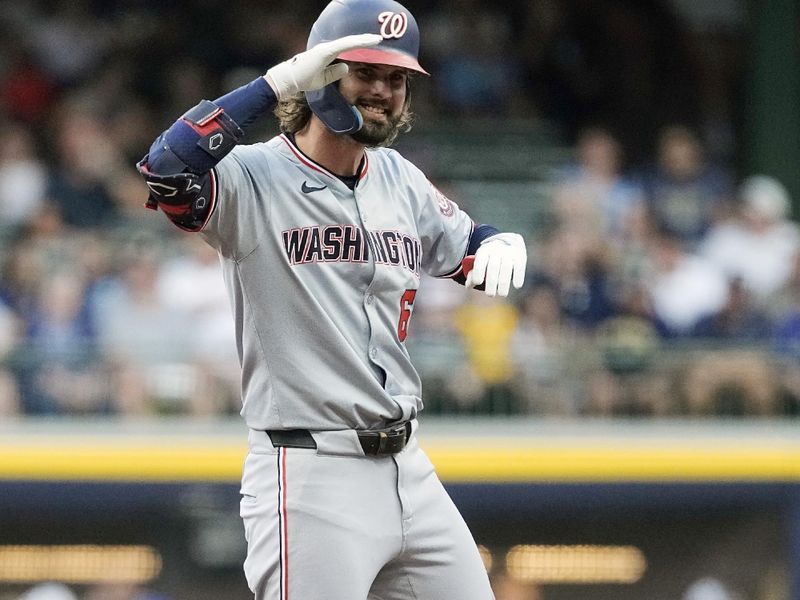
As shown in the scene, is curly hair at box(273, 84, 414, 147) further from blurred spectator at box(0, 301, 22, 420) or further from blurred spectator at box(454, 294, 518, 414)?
blurred spectator at box(0, 301, 22, 420)

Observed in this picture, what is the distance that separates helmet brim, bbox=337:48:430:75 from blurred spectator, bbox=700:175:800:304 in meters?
5.15

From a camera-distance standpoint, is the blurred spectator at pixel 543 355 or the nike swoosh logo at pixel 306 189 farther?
the blurred spectator at pixel 543 355

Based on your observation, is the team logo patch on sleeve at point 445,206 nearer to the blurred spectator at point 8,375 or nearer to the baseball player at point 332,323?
the baseball player at point 332,323

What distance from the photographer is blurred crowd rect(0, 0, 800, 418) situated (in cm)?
812

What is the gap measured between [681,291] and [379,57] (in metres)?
5.19

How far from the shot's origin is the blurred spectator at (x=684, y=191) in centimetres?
921

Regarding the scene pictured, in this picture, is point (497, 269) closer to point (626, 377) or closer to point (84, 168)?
point (626, 377)

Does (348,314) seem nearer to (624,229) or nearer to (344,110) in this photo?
(344,110)

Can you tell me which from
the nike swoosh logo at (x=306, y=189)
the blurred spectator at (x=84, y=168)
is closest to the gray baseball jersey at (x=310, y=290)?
the nike swoosh logo at (x=306, y=189)

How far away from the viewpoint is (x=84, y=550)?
27.5ft

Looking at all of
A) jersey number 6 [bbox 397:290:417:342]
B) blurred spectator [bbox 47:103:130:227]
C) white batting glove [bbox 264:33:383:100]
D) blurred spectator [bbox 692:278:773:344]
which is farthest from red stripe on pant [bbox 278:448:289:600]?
blurred spectator [bbox 47:103:130:227]

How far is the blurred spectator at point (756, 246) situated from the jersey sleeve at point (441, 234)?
4.71m

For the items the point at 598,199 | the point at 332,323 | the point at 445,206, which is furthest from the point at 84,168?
the point at 332,323

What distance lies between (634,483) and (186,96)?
165 inches
